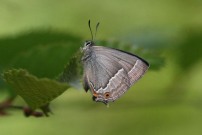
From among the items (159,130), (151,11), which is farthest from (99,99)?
(151,11)

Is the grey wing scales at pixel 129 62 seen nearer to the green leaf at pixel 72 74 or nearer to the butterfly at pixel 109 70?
the butterfly at pixel 109 70

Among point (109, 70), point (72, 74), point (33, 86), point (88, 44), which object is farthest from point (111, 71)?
point (33, 86)

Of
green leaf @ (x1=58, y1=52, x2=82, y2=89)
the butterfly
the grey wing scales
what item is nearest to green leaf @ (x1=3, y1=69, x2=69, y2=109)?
green leaf @ (x1=58, y1=52, x2=82, y2=89)

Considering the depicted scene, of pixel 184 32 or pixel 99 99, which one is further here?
pixel 184 32

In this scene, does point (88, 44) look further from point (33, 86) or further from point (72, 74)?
point (33, 86)

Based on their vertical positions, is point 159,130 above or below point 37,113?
below

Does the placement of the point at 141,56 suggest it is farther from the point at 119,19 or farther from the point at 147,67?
the point at 119,19

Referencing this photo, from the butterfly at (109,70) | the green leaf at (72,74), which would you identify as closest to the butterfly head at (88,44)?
the butterfly at (109,70)
